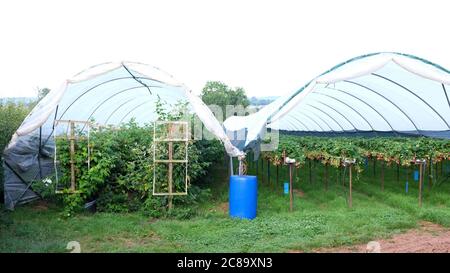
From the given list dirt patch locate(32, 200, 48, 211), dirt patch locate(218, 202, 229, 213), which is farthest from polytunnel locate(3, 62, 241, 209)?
dirt patch locate(218, 202, 229, 213)

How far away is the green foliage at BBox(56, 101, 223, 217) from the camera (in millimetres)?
8086

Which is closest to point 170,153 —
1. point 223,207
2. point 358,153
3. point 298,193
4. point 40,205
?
point 223,207

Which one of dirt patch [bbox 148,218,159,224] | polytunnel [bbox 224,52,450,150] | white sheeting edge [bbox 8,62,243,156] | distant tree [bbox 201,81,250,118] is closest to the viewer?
dirt patch [bbox 148,218,159,224]

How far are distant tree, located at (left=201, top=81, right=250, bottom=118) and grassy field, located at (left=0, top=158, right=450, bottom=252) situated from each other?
107 ft

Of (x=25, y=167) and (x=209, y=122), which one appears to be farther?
(x=25, y=167)

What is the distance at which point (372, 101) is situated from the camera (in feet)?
43.5

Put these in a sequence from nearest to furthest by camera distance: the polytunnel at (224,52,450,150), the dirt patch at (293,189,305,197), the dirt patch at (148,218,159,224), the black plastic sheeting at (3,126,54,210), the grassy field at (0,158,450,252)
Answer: the grassy field at (0,158,450,252) < the dirt patch at (148,218,159,224) < the polytunnel at (224,52,450,150) < the black plastic sheeting at (3,126,54,210) < the dirt patch at (293,189,305,197)

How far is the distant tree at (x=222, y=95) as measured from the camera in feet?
138

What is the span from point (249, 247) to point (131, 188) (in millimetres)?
3329

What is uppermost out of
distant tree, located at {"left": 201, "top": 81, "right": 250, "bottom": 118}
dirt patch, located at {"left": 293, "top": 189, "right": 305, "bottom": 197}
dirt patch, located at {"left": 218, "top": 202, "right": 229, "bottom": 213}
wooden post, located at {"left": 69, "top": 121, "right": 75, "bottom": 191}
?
distant tree, located at {"left": 201, "top": 81, "right": 250, "bottom": 118}

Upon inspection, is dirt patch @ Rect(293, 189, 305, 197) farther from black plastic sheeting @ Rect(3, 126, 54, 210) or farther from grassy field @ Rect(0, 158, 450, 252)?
black plastic sheeting @ Rect(3, 126, 54, 210)

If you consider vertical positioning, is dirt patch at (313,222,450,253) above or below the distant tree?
below

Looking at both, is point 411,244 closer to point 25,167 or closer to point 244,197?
point 244,197

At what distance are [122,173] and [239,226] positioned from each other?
A: 2927 millimetres
